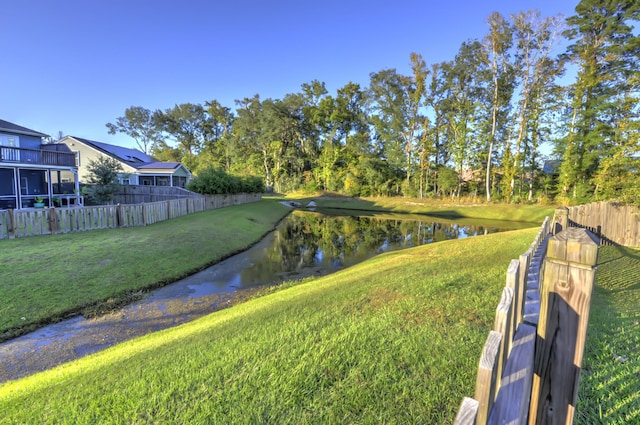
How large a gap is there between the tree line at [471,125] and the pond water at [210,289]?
9170 millimetres

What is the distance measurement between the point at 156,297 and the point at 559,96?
32877 mm

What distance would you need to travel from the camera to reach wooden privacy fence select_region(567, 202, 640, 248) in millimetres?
8547

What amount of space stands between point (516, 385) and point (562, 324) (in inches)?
12.9

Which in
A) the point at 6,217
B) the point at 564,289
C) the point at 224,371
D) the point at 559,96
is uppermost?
the point at 559,96

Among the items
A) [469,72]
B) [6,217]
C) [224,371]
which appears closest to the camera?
[224,371]

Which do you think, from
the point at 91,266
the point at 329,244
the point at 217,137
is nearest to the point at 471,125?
the point at 329,244

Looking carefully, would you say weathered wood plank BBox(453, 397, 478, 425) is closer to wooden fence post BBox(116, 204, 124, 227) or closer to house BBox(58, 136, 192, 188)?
wooden fence post BBox(116, 204, 124, 227)

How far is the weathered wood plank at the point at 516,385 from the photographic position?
1184mm

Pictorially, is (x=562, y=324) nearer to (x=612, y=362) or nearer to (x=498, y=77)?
(x=612, y=362)

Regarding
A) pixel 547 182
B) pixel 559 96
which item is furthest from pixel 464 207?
pixel 559 96

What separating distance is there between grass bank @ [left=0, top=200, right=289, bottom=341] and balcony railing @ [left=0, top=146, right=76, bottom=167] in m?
9.65

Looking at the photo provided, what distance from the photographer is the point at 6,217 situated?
34.7ft

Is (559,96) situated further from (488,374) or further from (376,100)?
(488,374)

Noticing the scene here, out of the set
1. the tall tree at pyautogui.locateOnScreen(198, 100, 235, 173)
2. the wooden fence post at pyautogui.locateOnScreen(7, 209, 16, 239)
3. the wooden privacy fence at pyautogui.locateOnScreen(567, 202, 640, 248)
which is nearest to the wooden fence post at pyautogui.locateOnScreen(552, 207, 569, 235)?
the wooden privacy fence at pyautogui.locateOnScreen(567, 202, 640, 248)
